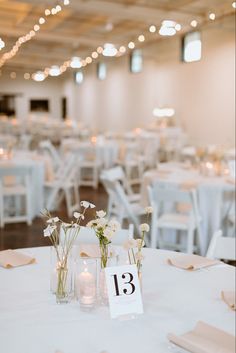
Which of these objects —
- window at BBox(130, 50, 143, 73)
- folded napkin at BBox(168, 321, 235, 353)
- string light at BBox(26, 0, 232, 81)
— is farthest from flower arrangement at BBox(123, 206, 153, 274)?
window at BBox(130, 50, 143, 73)

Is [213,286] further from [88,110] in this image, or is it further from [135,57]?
[88,110]

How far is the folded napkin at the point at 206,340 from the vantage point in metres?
1.61

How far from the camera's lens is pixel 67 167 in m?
7.10

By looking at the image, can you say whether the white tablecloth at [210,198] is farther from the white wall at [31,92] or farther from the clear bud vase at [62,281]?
the white wall at [31,92]

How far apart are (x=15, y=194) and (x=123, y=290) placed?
15.4 ft

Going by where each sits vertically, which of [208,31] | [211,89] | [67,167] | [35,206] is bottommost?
[35,206]

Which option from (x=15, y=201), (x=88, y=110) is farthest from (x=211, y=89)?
(x=88, y=110)

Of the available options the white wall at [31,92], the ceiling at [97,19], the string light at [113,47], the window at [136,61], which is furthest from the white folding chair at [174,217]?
the white wall at [31,92]

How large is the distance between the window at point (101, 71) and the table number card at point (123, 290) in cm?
1839

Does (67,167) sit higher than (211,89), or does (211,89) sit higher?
(211,89)

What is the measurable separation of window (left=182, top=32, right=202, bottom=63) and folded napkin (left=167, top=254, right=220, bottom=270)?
11198 mm

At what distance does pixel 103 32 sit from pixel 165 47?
2.15 m

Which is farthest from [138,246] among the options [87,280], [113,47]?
[113,47]

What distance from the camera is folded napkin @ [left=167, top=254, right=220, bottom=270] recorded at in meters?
2.46
